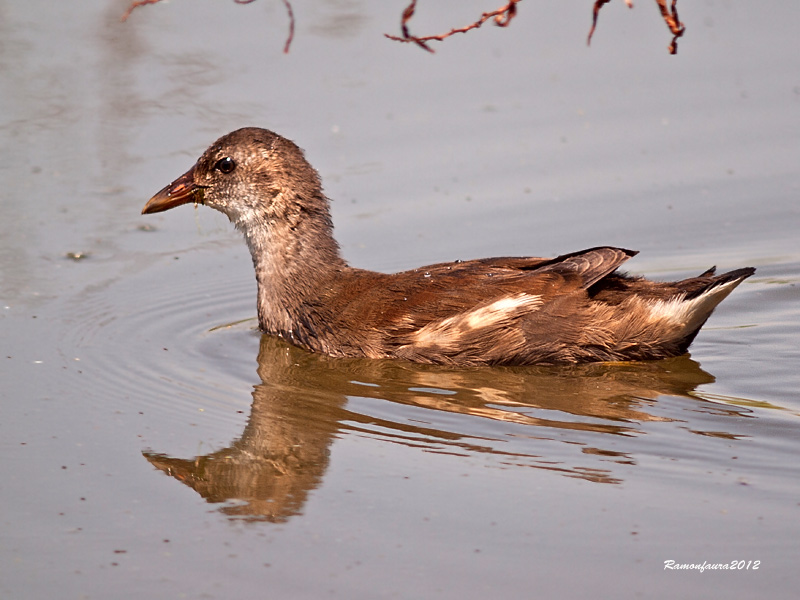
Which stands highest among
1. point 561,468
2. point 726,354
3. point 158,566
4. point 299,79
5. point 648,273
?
point 299,79

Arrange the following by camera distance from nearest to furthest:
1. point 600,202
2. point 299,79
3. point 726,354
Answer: point 726,354 < point 600,202 < point 299,79

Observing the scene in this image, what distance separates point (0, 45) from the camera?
37.4 feet

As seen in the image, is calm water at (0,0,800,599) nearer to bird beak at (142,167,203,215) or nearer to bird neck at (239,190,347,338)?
bird neck at (239,190,347,338)

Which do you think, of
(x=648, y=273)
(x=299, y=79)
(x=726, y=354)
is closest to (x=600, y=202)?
(x=648, y=273)

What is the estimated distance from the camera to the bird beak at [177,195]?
24.8ft

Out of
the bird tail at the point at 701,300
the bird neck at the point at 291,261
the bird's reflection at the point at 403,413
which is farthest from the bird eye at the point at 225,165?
the bird tail at the point at 701,300

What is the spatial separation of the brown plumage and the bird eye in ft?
0.60

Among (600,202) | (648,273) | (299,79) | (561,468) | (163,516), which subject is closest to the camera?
(163,516)

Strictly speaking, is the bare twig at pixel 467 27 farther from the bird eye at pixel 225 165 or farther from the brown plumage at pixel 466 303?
the bird eye at pixel 225 165

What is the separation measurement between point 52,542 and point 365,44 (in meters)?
7.79

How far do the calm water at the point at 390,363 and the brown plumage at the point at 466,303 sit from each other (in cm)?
16

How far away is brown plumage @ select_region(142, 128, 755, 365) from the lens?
21.7 feet

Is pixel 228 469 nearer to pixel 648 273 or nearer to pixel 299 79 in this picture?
pixel 648 273

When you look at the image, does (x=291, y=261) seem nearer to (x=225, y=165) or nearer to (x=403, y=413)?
(x=225, y=165)
